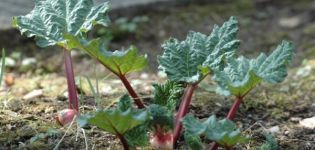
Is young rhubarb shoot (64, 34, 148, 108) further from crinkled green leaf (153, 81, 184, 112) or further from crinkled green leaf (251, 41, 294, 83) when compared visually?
crinkled green leaf (251, 41, 294, 83)

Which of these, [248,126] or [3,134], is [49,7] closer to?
[3,134]

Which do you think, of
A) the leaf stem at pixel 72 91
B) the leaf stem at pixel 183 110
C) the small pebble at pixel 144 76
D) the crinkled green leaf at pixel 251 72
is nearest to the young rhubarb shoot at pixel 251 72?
the crinkled green leaf at pixel 251 72

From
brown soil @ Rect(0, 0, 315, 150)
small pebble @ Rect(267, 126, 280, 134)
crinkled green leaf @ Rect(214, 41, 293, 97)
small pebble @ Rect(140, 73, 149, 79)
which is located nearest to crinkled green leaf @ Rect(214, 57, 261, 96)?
crinkled green leaf @ Rect(214, 41, 293, 97)

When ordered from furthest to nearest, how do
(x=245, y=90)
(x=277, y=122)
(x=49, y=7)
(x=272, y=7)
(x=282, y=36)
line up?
(x=272, y=7)
(x=282, y=36)
(x=277, y=122)
(x=49, y=7)
(x=245, y=90)

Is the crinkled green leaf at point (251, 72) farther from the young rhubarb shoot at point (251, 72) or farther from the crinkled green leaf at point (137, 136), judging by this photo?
the crinkled green leaf at point (137, 136)

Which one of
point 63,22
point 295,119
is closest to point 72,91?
point 63,22

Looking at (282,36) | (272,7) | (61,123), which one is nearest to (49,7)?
(61,123)

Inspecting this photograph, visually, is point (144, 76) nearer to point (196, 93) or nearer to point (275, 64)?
point (196, 93)

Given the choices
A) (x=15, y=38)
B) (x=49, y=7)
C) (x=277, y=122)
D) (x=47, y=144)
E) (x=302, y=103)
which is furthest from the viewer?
(x=15, y=38)

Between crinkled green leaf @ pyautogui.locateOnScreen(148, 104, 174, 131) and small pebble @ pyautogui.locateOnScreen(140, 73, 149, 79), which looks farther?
small pebble @ pyautogui.locateOnScreen(140, 73, 149, 79)
